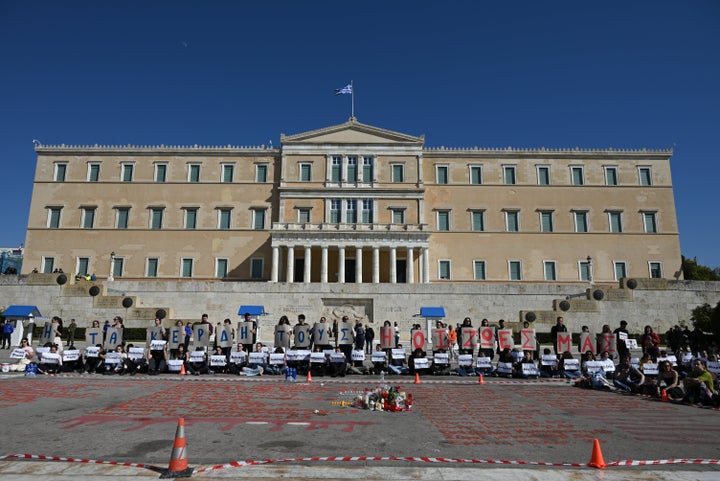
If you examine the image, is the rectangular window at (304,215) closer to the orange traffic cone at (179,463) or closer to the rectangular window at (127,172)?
the rectangular window at (127,172)

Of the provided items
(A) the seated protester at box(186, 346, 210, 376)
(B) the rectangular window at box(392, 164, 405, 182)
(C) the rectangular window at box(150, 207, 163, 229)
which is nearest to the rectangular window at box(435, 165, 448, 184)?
(B) the rectangular window at box(392, 164, 405, 182)

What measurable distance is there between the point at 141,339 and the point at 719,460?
26988 mm

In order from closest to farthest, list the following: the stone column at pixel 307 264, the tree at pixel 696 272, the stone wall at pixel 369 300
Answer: the stone wall at pixel 369 300
the stone column at pixel 307 264
the tree at pixel 696 272

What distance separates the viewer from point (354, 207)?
4581cm

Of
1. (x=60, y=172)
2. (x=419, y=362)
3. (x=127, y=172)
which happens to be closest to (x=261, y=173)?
(x=127, y=172)

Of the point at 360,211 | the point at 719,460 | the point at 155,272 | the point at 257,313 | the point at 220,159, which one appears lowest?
the point at 719,460

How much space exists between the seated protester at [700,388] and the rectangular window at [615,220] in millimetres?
36043

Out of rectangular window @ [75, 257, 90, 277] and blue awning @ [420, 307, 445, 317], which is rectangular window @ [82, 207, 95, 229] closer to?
rectangular window @ [75, 257, 90, 277]

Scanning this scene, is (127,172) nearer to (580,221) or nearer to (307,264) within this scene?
(307,264)

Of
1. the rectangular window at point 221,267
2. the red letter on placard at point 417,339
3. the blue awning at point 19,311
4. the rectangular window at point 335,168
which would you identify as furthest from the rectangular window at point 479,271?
the blue awning at point 19,311

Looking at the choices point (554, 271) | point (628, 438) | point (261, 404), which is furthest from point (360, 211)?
point (628, 438)

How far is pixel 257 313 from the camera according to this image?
95.1 feet

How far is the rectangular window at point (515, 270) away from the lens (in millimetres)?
45344

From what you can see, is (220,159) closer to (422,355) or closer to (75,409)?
(422,355)
